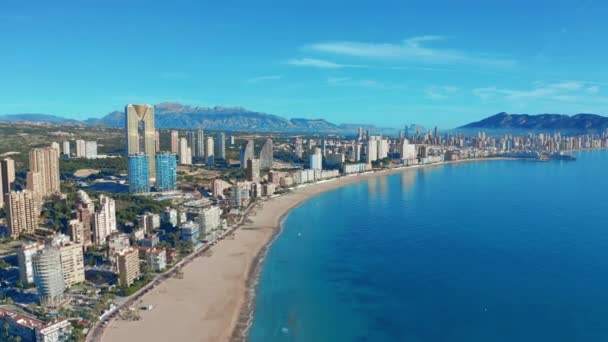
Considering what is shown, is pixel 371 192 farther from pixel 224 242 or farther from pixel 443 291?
pixel 443 291

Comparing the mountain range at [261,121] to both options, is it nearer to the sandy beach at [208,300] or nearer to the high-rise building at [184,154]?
the high-rise building at [184,154]

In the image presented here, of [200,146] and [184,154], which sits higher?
[200,146]

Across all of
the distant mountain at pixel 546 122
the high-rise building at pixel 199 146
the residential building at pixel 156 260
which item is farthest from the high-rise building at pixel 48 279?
the distant mountain at pixel 546 122

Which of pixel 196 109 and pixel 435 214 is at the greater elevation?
pixel 196 109

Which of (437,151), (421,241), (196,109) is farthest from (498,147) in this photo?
(196,109)

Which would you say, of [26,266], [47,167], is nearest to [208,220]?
[26,266]

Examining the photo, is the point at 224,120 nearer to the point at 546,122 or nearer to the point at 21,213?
the point at 546,122
